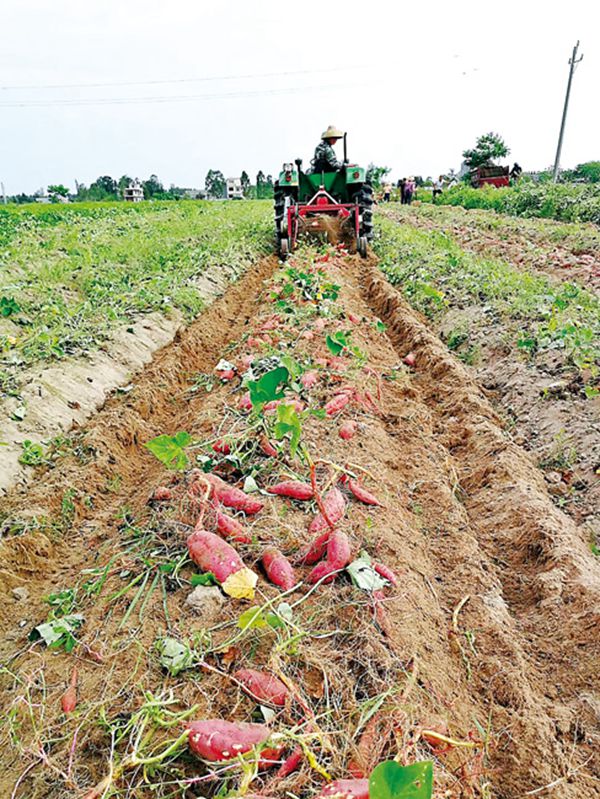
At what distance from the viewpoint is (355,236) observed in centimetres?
1234

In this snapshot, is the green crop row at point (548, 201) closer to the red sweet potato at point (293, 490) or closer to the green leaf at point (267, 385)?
the red sweet potato at point (293, 490)

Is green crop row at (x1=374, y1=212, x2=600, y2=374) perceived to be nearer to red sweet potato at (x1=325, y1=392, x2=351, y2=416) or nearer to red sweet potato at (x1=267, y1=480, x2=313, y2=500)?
red sweet potato at (x1=325, y1=392, x2=351, y2=416)

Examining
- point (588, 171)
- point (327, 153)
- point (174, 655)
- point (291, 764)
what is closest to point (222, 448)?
point (174, 655)

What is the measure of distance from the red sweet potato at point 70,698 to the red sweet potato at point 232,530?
0.90 metres

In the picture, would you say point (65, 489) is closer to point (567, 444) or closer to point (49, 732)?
point (49, 732)

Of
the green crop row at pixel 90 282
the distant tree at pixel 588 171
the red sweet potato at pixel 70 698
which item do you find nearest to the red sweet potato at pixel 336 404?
the red sweet potato at pixel 70 698

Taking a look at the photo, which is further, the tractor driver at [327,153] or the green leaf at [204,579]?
the tractor driver at [327,153]

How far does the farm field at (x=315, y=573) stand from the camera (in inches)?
73.3

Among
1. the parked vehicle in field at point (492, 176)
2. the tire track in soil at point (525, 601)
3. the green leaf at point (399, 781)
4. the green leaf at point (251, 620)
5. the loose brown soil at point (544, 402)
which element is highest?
the parked vehicle in field at point (492, 176)

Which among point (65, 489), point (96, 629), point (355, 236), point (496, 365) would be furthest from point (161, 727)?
point (355, 236)

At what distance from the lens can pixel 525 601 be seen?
3.10 meters

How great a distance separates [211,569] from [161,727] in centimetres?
75

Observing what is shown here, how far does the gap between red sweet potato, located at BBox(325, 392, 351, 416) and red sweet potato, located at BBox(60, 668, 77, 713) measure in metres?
2.56

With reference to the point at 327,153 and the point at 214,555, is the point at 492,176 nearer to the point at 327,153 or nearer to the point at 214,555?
the point at 327,153
